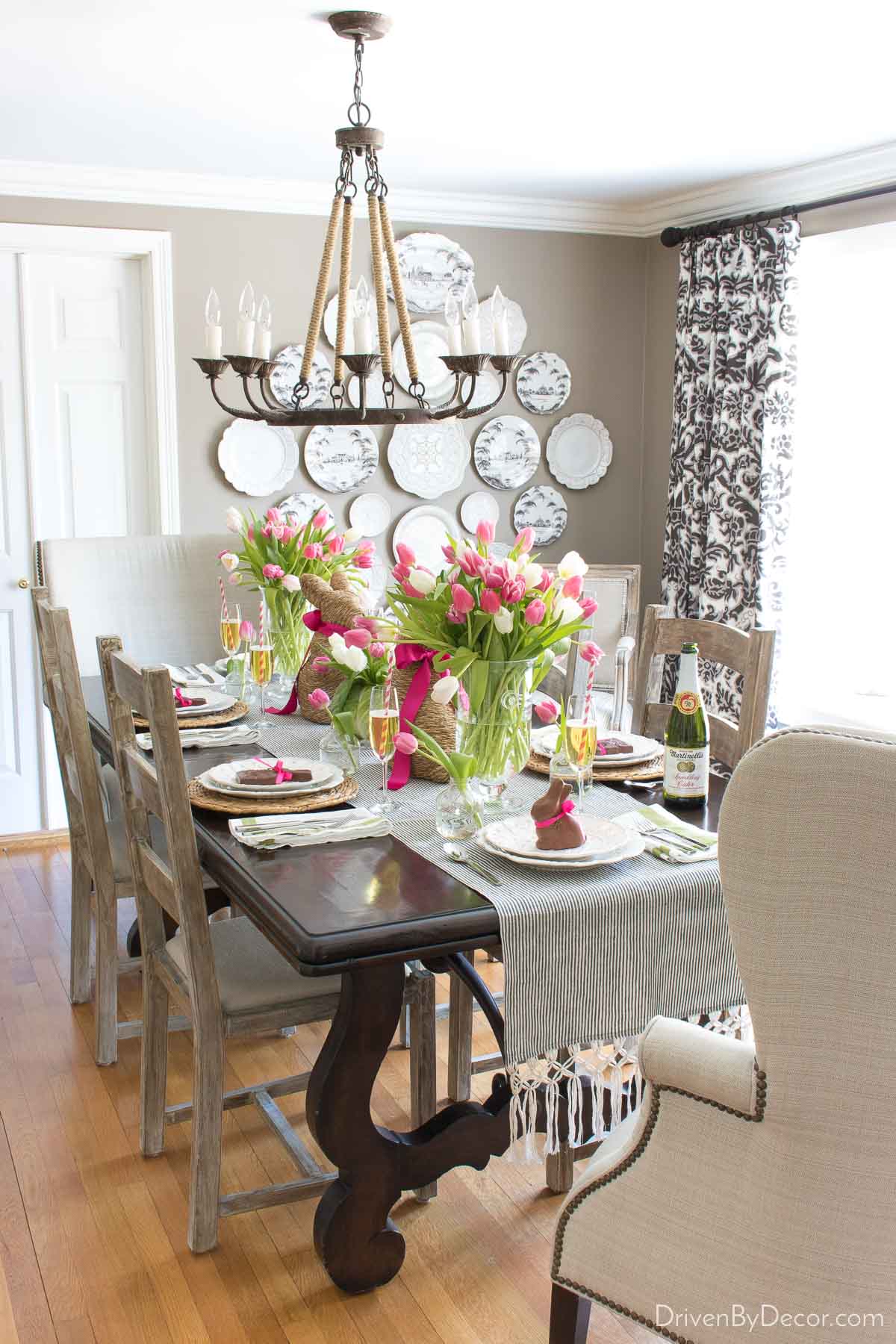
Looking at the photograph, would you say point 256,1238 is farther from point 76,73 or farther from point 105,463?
point 105,463

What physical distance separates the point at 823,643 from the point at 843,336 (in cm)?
110

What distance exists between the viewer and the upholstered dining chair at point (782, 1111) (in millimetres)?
1243

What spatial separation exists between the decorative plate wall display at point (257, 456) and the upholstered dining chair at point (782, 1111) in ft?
12.0

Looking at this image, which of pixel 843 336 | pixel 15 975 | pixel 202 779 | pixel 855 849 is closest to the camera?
pixel 855 849

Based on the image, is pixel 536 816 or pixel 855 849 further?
pixel 536 816

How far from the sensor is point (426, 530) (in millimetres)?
5109

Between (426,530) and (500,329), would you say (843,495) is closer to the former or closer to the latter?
(426,530)

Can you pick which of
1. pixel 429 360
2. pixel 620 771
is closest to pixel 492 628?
pixel 620 771

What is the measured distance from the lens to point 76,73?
3254 mm

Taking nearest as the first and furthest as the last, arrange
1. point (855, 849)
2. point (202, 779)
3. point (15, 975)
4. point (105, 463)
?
1. point (855, 849)
2. point (202, 779)
3. point (15, 975)
4. point (105, 463)

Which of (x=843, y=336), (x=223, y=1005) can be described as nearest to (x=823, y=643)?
(x=843, y=336)

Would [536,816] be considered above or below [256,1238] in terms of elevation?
above

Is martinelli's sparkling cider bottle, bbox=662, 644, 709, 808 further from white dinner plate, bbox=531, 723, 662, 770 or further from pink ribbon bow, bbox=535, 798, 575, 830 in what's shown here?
pink ribbon bow, bbox=535, 798, 575, 830

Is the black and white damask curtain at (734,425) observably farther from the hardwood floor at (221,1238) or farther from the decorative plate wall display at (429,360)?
the hardwood floor at (221,1238)
